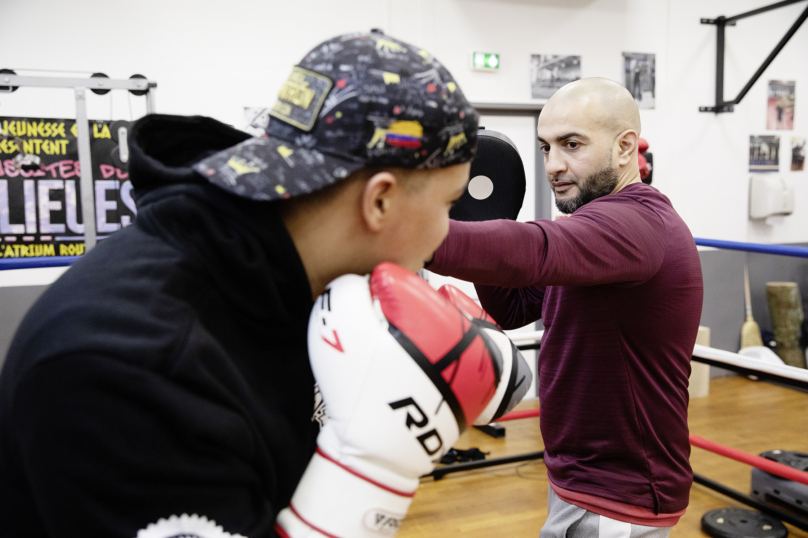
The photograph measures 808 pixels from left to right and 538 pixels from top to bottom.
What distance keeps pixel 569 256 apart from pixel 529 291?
61cm

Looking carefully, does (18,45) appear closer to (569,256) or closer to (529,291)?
(529,291)

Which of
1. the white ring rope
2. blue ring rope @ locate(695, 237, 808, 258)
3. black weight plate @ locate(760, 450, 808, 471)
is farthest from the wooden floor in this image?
blue ring rope @ locate(695, 237, 808, 258)

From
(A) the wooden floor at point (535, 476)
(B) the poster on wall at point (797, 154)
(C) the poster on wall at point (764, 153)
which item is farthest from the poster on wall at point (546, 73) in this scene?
(B) the poster on wall at point (797, 154)

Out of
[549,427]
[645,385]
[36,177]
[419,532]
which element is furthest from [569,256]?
[36,177]

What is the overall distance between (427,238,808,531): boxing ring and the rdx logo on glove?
1655 mm

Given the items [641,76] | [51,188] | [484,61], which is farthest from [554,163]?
[641,76]

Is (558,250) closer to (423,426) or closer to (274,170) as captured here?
(423,426)

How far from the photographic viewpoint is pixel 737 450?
2.47 metres

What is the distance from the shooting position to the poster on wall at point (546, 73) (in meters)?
4.34

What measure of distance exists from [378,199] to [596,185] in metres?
0.95

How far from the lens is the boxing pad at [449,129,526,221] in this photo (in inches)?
60.3

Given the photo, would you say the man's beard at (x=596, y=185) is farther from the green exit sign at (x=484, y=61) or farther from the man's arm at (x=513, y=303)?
the green exit sign at (x=484, y=61)

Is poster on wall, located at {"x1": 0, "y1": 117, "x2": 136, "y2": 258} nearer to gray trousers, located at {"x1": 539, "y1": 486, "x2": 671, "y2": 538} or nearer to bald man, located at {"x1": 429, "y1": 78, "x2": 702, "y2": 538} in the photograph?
bald man, located at {"x1": 429, "y1": 78, "x2": 702, "y2": 538}

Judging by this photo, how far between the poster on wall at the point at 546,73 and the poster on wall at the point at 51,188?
2715mm
